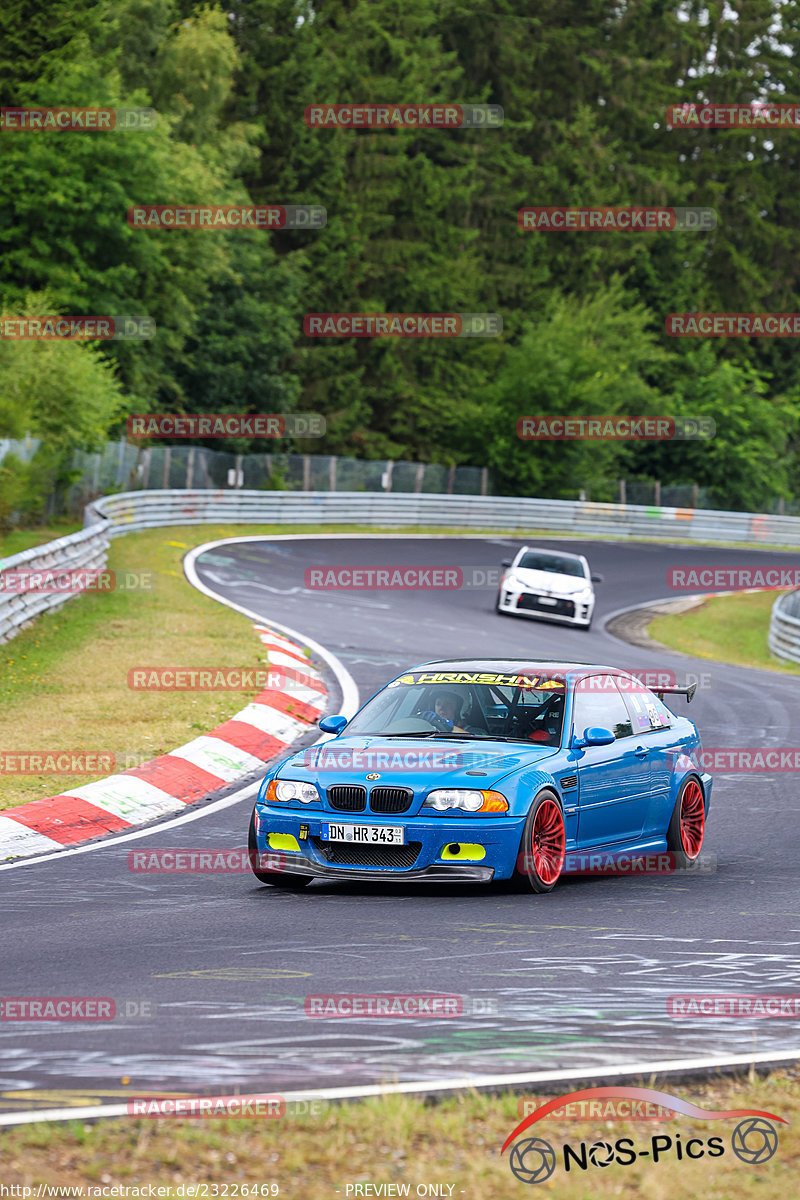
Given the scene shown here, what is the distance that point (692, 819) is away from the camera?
1095cm

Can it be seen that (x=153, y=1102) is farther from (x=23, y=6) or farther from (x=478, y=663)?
(x=23, y=6)

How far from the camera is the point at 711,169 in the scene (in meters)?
86.3

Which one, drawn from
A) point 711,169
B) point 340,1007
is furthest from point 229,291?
point 340,1007

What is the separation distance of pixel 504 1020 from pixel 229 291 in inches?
2237
